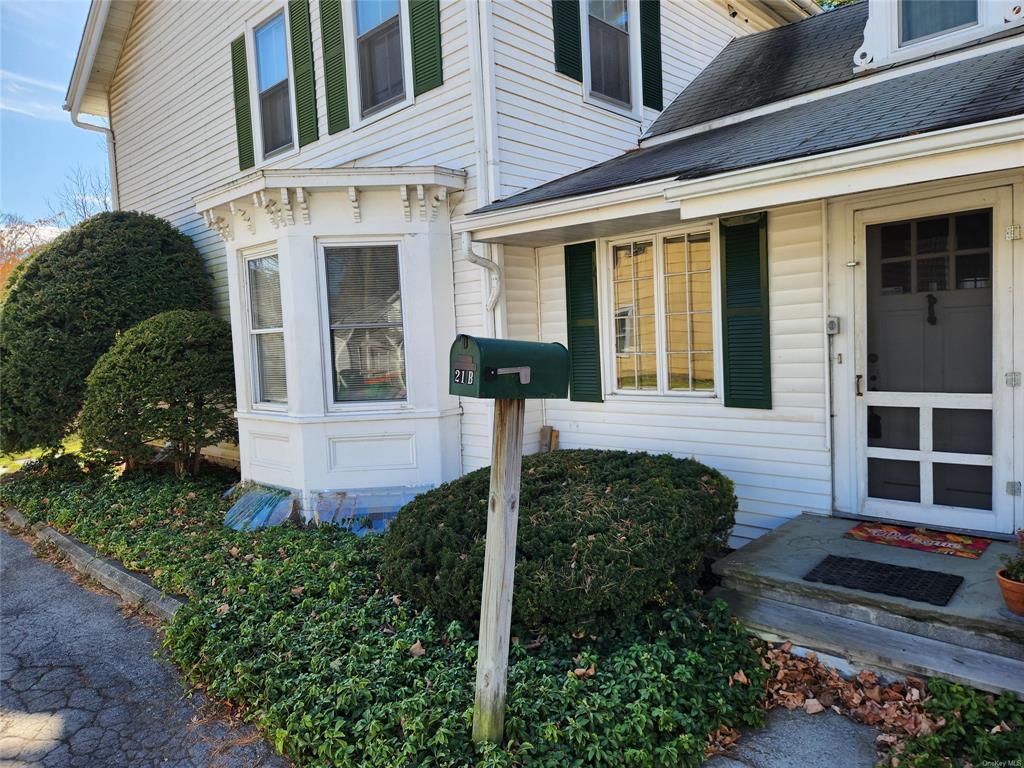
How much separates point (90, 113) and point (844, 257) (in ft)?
42.2

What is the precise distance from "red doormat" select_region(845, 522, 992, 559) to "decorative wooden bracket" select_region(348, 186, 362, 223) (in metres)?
4.77

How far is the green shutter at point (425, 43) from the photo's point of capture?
6227mm

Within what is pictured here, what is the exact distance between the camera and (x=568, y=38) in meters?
6.76

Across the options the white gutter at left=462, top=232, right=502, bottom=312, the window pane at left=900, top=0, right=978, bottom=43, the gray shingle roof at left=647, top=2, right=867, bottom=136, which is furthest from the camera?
the gray shingle roof at left=647, top=2, right=867, bottom=136

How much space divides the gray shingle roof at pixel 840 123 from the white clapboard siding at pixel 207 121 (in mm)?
1096

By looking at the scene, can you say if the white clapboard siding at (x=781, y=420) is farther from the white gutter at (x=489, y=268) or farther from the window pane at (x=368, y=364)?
the window pane at (x=368, y=364)

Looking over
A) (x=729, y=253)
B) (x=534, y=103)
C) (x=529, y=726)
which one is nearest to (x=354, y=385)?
(x=534, y=103)

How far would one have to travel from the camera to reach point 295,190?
6.04 m

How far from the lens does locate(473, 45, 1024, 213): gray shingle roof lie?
11.7 ft

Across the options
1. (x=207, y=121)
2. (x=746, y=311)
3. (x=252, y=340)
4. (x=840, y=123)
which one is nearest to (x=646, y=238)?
(x=746, y=311)

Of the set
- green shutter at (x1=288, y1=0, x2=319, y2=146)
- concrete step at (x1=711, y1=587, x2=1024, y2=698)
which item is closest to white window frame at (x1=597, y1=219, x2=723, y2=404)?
concrete step at (x1=711, y1=587, x2=1024, y2=698)

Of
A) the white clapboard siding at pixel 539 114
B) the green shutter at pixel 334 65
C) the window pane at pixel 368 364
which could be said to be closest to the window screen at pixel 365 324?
the window pane at pixel 368 364

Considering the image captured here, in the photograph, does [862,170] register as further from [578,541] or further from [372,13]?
[372,13]

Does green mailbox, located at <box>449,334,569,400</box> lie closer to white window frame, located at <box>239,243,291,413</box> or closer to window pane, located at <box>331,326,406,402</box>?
window pane, located at <box>331,326,406,402</box>
